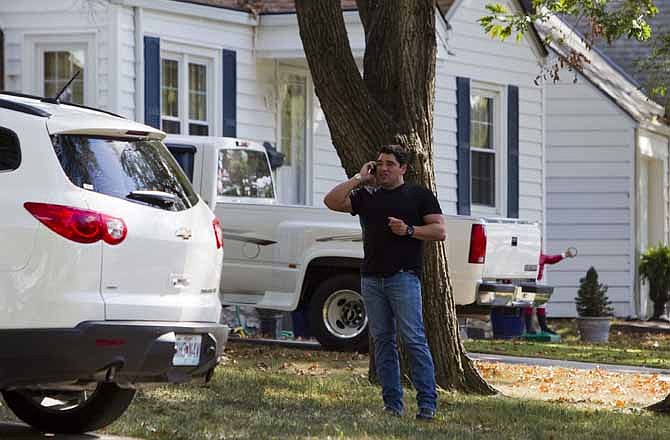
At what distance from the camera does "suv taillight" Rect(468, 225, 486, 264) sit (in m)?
15.3

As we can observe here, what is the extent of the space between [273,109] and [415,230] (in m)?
A: 10.9

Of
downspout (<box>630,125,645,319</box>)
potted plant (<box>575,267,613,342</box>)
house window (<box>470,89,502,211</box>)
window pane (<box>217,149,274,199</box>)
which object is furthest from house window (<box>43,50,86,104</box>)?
downspout (<box>630,125,645,319</box>)

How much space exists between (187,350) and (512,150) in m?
15.5

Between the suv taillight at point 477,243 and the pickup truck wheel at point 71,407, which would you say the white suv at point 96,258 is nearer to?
the pickup truck wheel at point 71,407

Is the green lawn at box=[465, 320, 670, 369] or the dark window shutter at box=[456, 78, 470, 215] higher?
the dark window shutter at box=[456, 78, 470, 215]

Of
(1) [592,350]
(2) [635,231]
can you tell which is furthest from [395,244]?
(2) [635,231]

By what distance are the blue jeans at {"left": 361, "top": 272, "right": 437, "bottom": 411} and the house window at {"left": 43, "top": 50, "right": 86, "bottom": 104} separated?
9301 millimetres

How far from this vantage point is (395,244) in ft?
32.4

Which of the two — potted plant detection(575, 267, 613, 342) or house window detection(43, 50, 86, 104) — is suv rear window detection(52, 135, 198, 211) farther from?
potted plant detection(575, 267, 613, 342)

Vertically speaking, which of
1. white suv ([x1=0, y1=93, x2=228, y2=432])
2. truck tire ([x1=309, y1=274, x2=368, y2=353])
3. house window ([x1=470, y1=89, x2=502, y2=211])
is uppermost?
house window ([x1=470, y1=89, x2=502, y2=211])

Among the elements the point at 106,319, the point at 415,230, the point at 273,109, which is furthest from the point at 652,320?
the point at 106,319

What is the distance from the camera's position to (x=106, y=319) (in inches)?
303

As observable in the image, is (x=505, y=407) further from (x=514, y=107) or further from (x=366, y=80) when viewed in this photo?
(x=514, y=107)

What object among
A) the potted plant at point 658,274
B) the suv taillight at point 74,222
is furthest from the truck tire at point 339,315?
the potted plant at point 658,274
